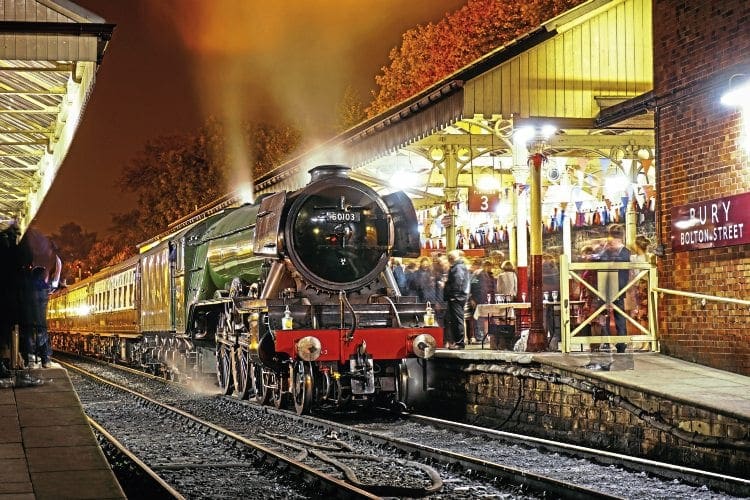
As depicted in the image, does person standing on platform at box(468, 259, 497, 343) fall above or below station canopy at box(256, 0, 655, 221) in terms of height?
below

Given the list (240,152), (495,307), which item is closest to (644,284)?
(495,307)

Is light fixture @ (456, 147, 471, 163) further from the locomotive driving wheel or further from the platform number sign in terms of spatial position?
the locomotive driving wheel

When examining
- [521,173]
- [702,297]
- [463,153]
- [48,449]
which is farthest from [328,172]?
[48,449]

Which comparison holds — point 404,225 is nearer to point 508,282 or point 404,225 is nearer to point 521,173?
point 508,282

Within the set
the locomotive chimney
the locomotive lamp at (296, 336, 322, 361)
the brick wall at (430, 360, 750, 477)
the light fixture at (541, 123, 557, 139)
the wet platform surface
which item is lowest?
the brick wall at (430, 360, 750, 477)

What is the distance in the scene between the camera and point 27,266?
11.8m

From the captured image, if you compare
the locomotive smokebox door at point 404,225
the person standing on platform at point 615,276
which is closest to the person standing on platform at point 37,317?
the locomotive smokebox door at point 404,225

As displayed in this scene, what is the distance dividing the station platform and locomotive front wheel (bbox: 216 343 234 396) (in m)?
5.88

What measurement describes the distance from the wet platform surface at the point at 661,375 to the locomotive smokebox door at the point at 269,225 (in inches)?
114

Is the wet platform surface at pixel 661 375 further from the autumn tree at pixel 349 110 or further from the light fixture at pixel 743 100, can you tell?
the autumn tree at pixel 349 110

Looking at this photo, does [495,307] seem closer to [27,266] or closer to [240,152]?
[27,266]

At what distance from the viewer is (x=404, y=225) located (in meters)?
14.0

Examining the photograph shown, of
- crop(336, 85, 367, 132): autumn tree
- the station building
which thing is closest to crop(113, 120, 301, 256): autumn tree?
crop(336, 85, 367, 132): autumn tree

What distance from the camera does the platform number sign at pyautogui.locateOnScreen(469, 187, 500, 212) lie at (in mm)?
18297
